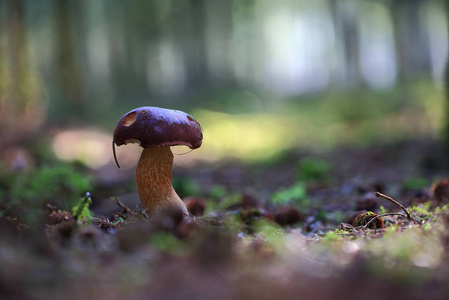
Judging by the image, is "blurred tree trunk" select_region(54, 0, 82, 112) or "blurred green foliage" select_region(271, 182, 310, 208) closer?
"blurred green foliage" select_region(271, 182, 310, 208)

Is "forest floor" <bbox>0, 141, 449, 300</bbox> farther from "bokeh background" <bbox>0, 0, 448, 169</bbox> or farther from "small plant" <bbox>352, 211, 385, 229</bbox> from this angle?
"bokeh background" <bbox>0, 0, 448, 169</bbox>

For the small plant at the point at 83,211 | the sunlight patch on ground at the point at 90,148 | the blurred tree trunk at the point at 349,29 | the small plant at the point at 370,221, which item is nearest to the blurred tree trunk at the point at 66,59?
the sunlight patch on ground at the point at 90,148

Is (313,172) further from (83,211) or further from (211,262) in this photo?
(211,262)

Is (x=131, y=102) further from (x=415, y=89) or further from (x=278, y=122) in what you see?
(x=415, y=89)

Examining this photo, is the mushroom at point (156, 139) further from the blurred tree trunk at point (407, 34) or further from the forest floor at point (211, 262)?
the blurred tree trunk at point (407, 34)

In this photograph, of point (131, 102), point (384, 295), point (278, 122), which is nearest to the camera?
point (384, 295)

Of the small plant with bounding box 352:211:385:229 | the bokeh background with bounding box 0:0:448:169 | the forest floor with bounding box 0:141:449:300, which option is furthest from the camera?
the bokeh background with bounding box 0:0:448:169

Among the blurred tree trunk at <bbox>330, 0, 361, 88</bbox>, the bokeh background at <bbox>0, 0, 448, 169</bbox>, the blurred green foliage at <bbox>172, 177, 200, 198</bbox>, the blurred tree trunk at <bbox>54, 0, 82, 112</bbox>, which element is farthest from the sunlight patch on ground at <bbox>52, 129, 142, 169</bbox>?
the blurred tree trunk at <bbox>330, 0, 361, 88</bbox>

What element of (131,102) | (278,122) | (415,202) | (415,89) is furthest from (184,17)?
(415,202)
